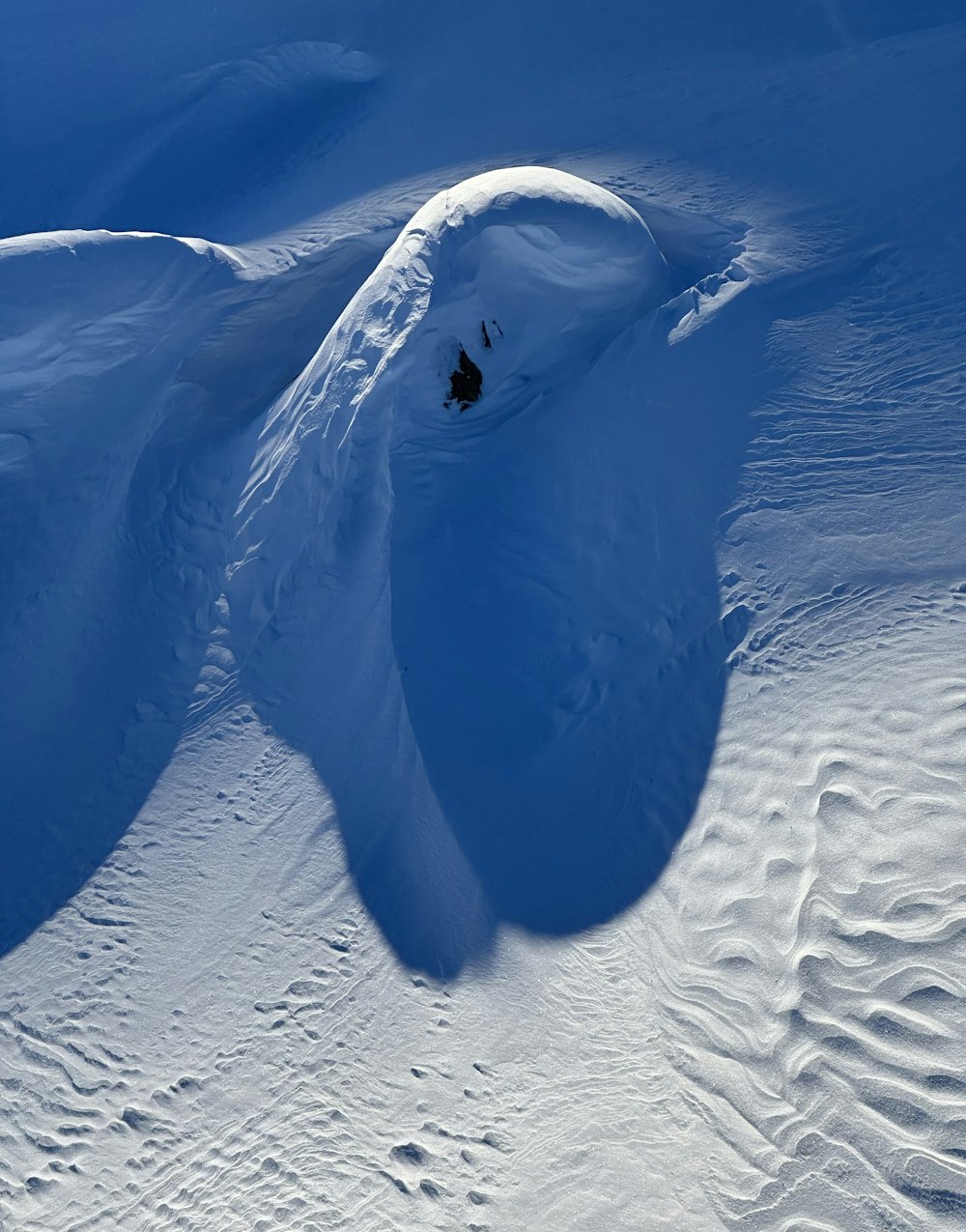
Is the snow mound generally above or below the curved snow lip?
above

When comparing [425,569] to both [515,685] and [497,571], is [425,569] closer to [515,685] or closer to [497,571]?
[497,571]

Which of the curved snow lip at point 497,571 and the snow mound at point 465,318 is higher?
the snow mound at point 465,318

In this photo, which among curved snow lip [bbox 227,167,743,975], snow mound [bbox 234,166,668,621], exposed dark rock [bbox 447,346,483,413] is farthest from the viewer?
exposed dark rock [bbox 447,346,483,413]

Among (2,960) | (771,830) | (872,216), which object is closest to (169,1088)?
(2,960)

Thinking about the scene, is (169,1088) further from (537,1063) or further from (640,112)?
(640,112)

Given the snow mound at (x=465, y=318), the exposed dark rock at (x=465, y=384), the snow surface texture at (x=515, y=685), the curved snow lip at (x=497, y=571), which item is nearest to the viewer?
the snow surface texture at (x=515, y=685)

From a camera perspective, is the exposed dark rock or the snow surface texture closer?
the snow surface texture

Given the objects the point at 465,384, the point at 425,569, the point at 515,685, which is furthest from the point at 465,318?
the point at 515,685

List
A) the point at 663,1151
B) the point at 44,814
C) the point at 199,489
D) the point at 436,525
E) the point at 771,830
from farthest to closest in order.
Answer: the point at 199,489 → the point at 436,525 → the point at 44,814 → the point at 771,830 → the point at 663,1151
